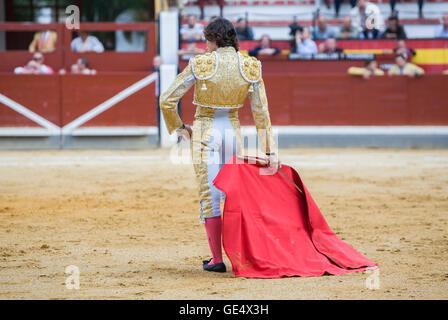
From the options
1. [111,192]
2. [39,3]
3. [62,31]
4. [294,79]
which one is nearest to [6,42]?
[39,3]

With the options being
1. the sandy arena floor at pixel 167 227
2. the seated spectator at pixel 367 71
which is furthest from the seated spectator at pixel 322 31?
the sandy arena floor at pixel 167 227

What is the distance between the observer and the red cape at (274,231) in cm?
337

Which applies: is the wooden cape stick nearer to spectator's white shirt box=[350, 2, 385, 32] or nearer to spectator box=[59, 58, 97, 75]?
spectator box=[59, 58, 97, 75]

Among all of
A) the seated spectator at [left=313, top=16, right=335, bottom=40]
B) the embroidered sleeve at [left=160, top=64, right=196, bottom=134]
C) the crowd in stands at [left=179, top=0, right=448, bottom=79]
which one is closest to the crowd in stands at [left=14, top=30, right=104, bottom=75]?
the crowd in stands at [left=179, top=0, right=448, bottom=79]

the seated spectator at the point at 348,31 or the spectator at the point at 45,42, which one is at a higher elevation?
the seated spectator at the point at 348,31

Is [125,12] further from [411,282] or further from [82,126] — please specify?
[411,282]

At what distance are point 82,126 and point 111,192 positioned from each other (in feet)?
13.6

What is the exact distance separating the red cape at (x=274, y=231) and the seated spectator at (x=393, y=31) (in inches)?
314

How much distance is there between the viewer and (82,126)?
34.2 feet

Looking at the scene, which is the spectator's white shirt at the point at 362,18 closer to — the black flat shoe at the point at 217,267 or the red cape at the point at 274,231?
the red cape at the point at 274,231

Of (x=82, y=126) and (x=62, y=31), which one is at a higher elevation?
(x=62, y=31)

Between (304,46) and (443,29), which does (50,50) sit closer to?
(304,46)

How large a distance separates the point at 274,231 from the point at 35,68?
7.64 m

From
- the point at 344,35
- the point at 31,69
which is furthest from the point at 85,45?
the point at 344,35
